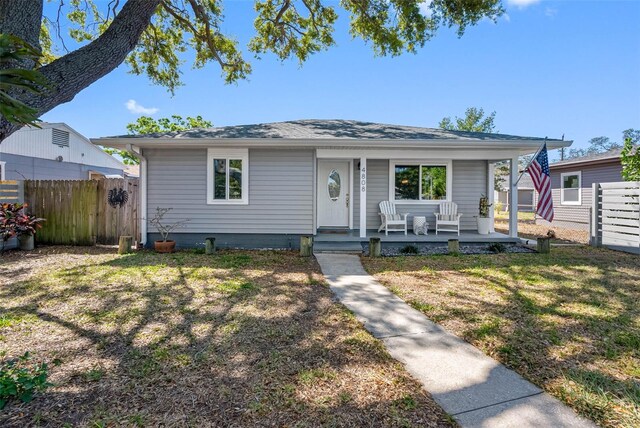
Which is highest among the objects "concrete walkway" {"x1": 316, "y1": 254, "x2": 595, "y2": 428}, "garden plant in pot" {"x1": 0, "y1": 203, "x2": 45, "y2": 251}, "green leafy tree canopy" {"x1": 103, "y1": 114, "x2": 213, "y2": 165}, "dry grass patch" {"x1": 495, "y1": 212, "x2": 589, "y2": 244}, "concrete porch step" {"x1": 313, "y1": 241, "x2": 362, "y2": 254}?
"green leafy tree canopy" {"x1": 103, "y1": 114, "x2": 213, "y2": 165}

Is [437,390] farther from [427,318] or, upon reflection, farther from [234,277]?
[234,277]

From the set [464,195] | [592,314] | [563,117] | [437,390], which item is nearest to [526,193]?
[563,117]

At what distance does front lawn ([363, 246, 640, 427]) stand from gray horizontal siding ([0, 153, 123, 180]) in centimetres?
1446

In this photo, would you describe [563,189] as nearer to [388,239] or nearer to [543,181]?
[543,181]

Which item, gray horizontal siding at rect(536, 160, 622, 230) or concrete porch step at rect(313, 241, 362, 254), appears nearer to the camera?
concrete porch step at rect(313, 241, 362, 254)

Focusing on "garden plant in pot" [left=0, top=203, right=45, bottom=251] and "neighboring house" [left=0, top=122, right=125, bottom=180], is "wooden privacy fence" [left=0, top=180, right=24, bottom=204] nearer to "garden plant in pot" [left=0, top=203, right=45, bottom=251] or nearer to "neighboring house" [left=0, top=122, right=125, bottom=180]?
"garden plant in pot" [left=0, top=203, right=45, bottom=251]

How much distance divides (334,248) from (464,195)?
15.8 feet

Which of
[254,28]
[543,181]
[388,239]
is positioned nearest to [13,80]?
[388,239]

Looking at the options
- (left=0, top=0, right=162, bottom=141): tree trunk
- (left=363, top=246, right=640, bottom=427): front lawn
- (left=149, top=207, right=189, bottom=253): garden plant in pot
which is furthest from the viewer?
(left=149, top=207, right=189, bottom=253): garden plant in pot

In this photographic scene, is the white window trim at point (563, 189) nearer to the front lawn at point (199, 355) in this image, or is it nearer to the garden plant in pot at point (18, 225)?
the front lawn at point (199, 355)

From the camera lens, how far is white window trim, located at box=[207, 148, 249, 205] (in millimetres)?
8734

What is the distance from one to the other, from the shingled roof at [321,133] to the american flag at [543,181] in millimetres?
848

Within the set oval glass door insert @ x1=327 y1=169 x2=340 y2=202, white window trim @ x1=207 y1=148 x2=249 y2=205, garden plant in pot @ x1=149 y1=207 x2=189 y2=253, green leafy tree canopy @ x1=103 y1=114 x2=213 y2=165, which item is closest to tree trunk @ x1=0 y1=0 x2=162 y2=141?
white window trim @ x1=207 y1=148 x2=249 y2=205

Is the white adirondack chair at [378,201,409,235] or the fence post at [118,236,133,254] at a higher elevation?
the white adirondack chair at [378,201,409,235]
